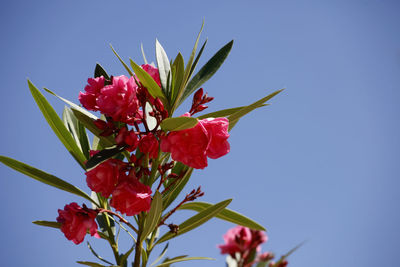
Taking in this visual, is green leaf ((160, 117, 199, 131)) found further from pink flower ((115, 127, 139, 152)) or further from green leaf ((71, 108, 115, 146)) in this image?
green leaf ((71, 108, 115, 146))

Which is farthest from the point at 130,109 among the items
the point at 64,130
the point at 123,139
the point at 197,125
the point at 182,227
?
the point at 182,227

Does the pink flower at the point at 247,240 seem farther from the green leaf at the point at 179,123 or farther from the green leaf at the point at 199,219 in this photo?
the green leaf at the point at 179,123

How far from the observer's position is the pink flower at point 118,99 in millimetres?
988

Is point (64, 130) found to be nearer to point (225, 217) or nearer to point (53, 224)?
point (53, 224)

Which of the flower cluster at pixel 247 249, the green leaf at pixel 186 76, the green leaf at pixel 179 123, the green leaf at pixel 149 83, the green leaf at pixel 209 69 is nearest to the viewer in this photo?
the green leaf at pixel 179 123

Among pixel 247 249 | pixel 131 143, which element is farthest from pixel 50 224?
pixel 247 249

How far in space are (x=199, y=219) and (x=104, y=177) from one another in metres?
0.38

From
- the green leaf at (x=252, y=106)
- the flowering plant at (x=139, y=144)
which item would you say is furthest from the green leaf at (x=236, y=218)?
the green leaf at (x=252, y=106)

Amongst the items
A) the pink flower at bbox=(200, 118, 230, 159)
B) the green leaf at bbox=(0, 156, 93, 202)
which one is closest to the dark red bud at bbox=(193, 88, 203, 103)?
the pink flower at bbox=(200, 118, 230, 159)

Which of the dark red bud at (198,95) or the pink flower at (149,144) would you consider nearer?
the pink flower at (149,144)

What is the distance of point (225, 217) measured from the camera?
128 cm

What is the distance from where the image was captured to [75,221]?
106 cm

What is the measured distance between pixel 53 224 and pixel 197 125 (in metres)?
0.64

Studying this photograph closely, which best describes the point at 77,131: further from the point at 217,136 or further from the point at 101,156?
the point at 217,136
